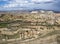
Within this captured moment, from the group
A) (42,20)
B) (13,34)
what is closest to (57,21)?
(42,20)

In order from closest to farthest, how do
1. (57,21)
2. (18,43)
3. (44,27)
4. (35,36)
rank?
(18,43)
(35,36)
(44,27)
(57,21)

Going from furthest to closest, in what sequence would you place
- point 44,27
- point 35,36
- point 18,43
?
point 44,27
point 35,36
point 18,43

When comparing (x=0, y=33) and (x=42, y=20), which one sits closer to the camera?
(x=0, y=33)

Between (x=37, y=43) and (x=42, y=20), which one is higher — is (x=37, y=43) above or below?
below

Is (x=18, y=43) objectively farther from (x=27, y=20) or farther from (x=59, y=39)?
(x=27, y=20)

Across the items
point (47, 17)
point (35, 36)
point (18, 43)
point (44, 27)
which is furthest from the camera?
point (47, 17)

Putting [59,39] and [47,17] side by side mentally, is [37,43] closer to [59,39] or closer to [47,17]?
[59,39]

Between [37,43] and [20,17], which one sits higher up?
[20,17]

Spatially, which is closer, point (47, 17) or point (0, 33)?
point (0, 33)

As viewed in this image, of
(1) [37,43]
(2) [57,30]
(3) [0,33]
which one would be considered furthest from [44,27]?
(3) [0,33]
